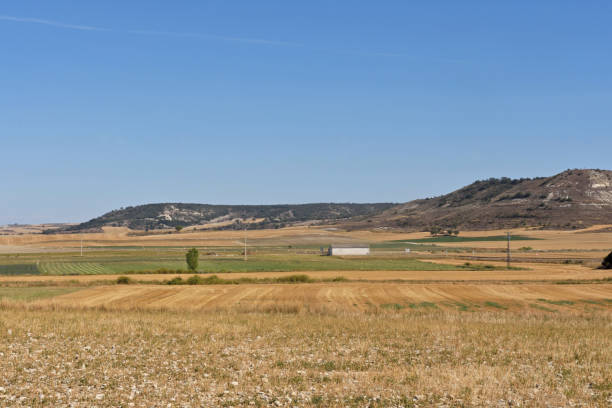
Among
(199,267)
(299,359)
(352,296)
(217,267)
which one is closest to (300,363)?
(299,359)

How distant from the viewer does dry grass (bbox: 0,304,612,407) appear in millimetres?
15570

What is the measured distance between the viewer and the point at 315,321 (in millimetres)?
32688

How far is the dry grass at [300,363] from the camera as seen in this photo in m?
15.6

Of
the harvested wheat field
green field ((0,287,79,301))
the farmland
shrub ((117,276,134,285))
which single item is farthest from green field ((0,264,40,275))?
the farmland

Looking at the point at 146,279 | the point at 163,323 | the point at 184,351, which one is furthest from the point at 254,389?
the point at 146,279

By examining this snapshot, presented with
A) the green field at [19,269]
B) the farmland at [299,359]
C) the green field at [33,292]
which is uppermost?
the farmland at [299,359]

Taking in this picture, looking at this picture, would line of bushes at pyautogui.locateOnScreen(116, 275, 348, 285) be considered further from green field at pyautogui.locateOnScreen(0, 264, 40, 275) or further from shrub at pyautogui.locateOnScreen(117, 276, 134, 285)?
green field at pyautogui.locateOnScreen(0, 264, 40, 275)

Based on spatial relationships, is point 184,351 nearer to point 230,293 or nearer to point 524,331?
point 524,331

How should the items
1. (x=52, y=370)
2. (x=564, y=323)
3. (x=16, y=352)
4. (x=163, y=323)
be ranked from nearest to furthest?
(x=52, y=370) < (x=16, y=352) < (x=163, y=323) < (x=564, y=323)

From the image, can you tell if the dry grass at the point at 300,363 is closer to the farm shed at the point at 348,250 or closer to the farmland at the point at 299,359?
the farmland at the point at 299,359

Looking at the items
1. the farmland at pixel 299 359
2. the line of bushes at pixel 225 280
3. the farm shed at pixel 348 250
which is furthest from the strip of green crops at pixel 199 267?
the farmland at pixel 299 359

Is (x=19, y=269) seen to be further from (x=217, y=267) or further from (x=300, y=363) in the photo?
(x=300, y=363)

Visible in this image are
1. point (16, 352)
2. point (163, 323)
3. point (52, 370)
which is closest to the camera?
point (52, 370)

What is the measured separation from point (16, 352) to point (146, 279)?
63.1 metres
